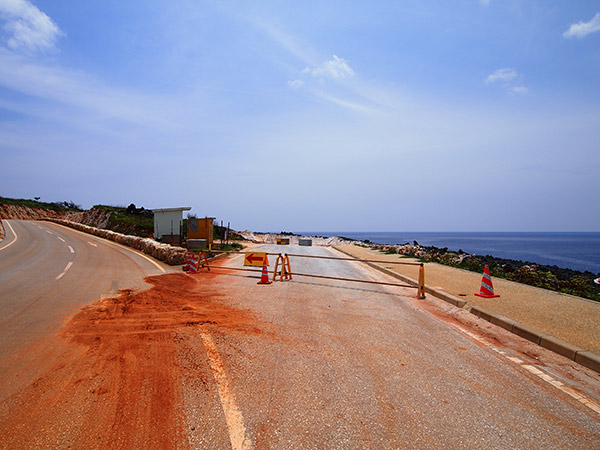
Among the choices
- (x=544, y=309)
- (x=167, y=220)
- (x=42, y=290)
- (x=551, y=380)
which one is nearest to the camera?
(x=551, y=380)

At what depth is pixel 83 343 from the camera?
218 inches

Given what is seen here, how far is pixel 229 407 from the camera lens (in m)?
3.61

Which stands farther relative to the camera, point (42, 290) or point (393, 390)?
point (42, 290)

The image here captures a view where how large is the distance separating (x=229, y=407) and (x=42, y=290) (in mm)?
8438

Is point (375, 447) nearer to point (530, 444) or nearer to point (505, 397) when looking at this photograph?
point (530, 444)

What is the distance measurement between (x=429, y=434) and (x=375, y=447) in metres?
0.59

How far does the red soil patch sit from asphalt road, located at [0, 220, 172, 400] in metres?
0.42

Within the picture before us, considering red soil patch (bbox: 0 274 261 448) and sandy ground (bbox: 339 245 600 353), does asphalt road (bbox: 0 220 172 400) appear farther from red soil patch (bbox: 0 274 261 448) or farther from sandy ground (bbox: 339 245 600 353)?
sandy ground (bbox: 339 245 600 353)

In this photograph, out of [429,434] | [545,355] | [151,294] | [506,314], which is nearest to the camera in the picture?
[429,434]

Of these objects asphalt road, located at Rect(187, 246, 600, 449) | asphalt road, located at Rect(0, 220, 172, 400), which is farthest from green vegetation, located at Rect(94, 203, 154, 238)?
asphalt road, located at Rect(187, 246, 600, 449)

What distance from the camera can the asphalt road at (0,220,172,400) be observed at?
16.6 feet

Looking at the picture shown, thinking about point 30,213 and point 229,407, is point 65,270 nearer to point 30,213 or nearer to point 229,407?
point 229,407

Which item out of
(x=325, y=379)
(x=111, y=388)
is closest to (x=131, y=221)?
(x=111, y=388)

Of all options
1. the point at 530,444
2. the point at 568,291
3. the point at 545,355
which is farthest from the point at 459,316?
the point at 568,291
